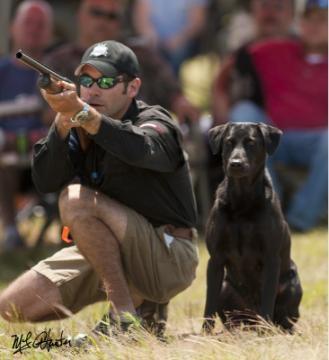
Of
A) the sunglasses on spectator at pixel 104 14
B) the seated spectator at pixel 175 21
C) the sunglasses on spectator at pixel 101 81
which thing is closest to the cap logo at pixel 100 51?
the sunglasses on spectator at pixel 101 81

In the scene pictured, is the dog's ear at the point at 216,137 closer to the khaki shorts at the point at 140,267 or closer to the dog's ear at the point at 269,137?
the dog's ear at the point at 269,137

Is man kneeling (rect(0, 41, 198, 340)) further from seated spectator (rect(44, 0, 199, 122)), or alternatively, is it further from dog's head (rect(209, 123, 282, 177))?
seated spectator (rect(44, 0, 199, 122))

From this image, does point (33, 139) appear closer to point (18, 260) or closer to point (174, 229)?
point (18, 260)

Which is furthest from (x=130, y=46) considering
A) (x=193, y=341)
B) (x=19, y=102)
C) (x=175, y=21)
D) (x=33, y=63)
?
(x=193, y=341)

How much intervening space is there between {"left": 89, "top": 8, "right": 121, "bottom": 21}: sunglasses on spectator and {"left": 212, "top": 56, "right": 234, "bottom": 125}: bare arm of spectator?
110cm

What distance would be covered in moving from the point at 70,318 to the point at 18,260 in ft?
9.38

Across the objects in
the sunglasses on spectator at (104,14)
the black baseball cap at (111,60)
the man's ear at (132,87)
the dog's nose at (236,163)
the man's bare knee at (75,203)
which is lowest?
the man's bare knee at (75,203)

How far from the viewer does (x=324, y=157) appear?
26.4ft

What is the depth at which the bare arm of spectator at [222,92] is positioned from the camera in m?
8.63

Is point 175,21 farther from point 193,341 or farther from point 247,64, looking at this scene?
point 193,341

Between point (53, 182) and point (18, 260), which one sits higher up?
point (53, 182)

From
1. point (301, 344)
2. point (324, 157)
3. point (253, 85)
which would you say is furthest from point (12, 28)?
point (301, 344)

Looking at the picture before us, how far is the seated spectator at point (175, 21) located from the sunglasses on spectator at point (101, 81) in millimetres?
5985

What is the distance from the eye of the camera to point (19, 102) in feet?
26.9
